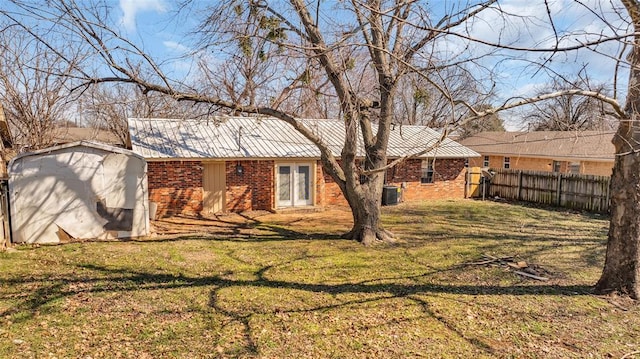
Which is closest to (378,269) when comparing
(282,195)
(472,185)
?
(282,195)

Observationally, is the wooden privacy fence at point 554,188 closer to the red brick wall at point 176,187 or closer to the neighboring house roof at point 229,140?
the neighboring house roof at point 229,140

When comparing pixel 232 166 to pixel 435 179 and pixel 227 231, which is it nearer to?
pixel 227 231

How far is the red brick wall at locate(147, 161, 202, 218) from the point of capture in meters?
13.0

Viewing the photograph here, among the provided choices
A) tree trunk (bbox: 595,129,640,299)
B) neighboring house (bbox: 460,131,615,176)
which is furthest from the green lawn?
neighboring house (bbox: 460,131,615,176)

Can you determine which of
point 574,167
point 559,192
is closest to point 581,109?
point 559,192

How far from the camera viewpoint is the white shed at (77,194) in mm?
9258

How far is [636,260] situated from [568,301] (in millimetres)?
1156

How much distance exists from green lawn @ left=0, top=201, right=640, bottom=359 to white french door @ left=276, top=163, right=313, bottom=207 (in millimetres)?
4629

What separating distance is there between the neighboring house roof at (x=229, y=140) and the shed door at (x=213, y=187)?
2.14 ft

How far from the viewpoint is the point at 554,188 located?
16.7 m

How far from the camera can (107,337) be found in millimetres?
4738

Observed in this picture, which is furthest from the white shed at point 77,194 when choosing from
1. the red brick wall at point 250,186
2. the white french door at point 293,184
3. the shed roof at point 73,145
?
the white french door at point 293,184

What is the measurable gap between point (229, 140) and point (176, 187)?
2.66m

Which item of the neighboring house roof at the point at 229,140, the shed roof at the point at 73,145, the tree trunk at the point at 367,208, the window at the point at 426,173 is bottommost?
the tree trunk at the point at 367,208
